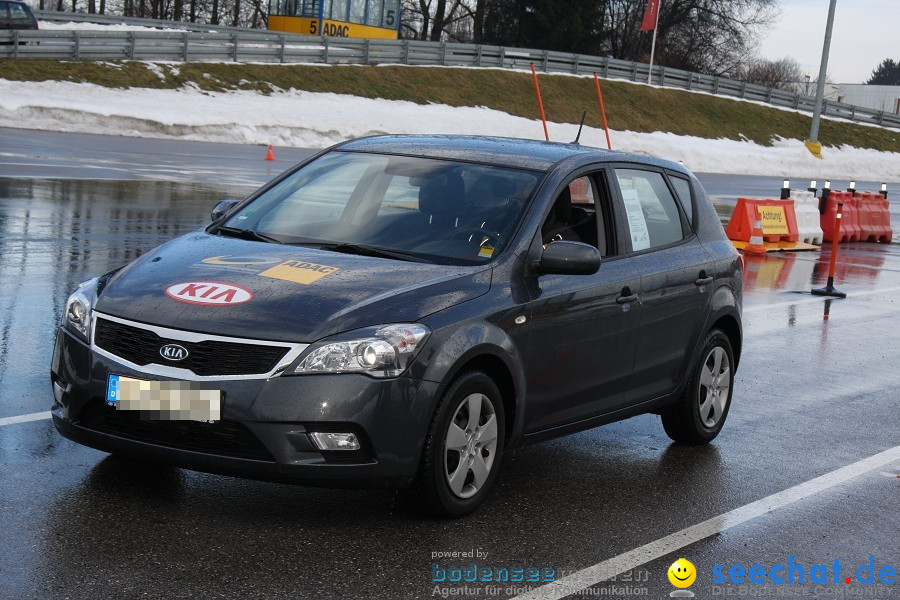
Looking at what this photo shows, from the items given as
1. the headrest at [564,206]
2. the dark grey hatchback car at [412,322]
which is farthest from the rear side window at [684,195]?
the headrest at [564,206]

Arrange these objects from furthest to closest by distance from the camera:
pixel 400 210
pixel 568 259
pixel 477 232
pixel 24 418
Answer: pixel 24 418, pixel 400 210, pixel 477 232, pixel 568 259

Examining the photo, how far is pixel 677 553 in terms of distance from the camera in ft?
17.2

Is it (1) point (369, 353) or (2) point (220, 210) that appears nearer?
(1) point (369, 353)

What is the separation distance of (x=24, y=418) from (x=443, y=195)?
2444 millimetres

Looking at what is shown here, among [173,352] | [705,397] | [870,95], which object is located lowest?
[705,397]

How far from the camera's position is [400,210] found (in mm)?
6133

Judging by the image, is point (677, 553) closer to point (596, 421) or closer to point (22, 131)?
point (596, 421)

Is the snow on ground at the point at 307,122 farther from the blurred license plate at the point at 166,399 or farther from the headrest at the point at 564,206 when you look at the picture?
the blurred license plate at the point at 166,399

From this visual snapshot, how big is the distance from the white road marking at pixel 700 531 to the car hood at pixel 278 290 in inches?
47.3

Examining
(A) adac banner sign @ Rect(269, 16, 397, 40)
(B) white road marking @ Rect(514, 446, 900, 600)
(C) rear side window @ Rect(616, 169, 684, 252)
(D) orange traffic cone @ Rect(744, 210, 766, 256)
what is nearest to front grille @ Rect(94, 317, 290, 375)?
(B) white road marking @ Rect(514, 446, 900, 600)

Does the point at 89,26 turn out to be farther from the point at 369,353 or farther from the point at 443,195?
the point at 369,353

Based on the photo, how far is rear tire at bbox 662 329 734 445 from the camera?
278 inches

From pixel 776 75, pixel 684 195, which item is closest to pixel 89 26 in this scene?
pixel 684 195

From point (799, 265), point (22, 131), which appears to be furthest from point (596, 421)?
point (22, 131)
